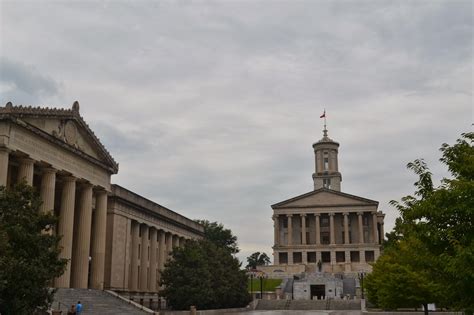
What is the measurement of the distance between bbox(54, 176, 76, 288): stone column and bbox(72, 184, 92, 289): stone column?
4.03ft

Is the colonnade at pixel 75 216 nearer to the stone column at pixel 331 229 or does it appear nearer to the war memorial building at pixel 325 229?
the war memorial building at pixel 325 229

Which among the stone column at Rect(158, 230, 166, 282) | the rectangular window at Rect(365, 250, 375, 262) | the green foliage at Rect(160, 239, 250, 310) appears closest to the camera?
the green foliage at Rect(160, 239, 250, 310)

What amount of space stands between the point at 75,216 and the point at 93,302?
9171 mm

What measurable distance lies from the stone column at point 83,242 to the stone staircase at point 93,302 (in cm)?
160

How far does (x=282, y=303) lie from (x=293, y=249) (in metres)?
45.4

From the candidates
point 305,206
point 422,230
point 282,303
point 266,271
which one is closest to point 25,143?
point 422,230

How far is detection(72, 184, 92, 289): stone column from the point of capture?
141 feet

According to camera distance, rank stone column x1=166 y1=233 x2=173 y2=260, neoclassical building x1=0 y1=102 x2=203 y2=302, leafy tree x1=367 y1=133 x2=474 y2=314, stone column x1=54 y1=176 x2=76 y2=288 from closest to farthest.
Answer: leafy tree x1=367 y1=133 x2=474 y2=314
neoclassical building x1=0 y1=102 x2=203 y2=302
stone column x1=54 y1=176 x2=76 y2=288
stone column x1=166 y1=233 x2=173 y2=260

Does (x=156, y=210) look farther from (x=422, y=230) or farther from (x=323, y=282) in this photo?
(x=422, y=230)

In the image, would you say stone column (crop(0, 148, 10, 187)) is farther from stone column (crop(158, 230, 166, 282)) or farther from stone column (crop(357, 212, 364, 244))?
stone column (crop(357, 212, 364, 244))

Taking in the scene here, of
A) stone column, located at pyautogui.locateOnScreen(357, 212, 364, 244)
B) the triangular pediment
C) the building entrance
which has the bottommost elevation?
the building entrance

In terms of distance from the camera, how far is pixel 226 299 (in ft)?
184

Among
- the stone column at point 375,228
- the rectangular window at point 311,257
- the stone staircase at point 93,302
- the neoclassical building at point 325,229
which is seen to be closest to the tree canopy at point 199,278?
the stone staircase at point 93,302

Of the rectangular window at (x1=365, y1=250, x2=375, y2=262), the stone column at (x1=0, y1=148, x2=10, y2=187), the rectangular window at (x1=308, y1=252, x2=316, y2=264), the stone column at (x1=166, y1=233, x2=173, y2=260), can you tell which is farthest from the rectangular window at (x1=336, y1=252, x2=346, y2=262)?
the stone column at (x1=0, y1=148, x2=10, y2=187)
